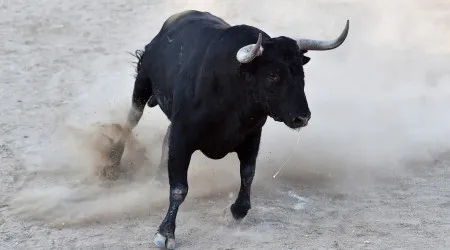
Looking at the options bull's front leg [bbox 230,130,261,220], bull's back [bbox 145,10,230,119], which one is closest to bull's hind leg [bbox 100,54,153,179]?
bull's back [bbox 145,10,230,119]

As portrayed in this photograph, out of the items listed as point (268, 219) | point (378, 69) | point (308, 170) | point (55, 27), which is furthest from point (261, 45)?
point (55, 27)

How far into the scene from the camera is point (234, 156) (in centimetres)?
782

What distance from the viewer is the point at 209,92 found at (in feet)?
18.7

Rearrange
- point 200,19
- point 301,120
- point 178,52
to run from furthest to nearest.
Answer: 1. point 200,19
2. point 178,52
3. point 301,120

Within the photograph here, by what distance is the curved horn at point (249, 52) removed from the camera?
5.25 metres

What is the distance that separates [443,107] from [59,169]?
458 cm

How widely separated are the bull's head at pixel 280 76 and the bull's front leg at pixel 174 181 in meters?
0.74

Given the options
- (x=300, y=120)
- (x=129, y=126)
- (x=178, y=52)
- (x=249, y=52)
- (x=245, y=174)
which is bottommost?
(x=129, y=126)

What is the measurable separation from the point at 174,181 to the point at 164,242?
469 millimetres

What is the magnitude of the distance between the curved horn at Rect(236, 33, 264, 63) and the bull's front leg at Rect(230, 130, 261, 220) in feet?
3.31

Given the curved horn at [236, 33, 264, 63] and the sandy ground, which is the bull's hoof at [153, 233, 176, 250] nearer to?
the sandy ground

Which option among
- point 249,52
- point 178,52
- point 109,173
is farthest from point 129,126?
point 249,52

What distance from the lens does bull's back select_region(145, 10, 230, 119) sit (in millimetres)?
5980

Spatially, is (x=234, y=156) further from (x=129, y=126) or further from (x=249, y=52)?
(x=249, y=52)
